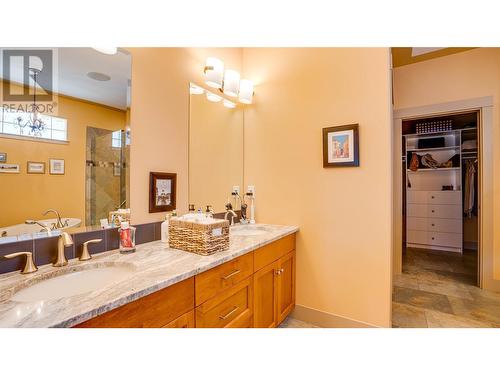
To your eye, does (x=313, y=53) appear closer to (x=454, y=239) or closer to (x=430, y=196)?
(x=430, y=196)

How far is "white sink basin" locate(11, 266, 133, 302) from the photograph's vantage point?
89 cm

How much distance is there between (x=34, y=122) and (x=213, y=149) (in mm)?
1261

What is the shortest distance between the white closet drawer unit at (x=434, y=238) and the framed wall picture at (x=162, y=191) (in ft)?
15.5

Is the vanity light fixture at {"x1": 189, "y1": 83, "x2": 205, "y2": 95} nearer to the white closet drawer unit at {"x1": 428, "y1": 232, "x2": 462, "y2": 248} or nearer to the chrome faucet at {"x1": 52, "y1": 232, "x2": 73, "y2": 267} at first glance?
the chrome faucet at {"x1": 52, "y1": 232, "x2": 73, "y2": 267}

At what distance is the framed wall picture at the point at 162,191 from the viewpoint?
157cm

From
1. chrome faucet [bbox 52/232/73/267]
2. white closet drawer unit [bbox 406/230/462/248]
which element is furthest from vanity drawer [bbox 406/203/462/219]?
chrome faucet [bbox 52/232/73/267]

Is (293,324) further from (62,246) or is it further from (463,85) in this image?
(463,85)

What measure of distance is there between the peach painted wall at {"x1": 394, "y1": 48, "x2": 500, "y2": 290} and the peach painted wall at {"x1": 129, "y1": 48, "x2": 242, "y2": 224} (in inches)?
113

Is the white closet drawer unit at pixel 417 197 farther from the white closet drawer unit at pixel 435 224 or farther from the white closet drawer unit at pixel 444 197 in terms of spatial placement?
the white closet drawer unit at pixel 435 224

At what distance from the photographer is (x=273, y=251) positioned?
1.74 m
